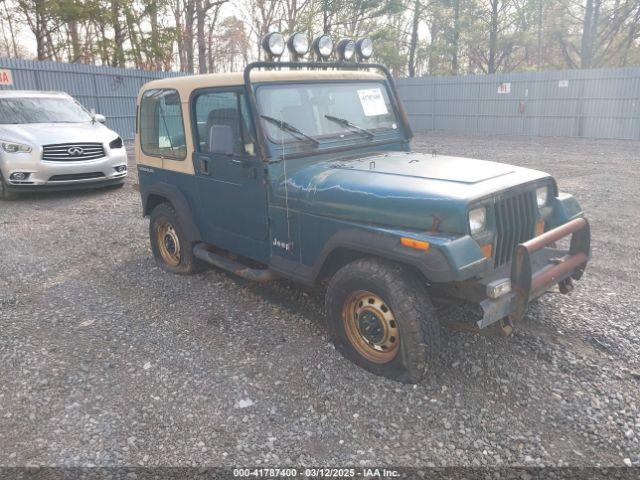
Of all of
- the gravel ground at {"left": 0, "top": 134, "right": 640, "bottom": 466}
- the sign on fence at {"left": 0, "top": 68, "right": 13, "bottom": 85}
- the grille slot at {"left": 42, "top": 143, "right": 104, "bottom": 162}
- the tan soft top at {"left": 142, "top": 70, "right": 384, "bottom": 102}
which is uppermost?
the sign on fence at {"left": 0, "top": 68, "right": 13, "bottom": 85}

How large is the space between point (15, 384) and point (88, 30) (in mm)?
24967

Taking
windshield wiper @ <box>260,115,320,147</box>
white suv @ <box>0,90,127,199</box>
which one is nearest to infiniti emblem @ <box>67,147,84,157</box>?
white suv @ <box>0,90,127,199</box>

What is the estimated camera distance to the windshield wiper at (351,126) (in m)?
4.12

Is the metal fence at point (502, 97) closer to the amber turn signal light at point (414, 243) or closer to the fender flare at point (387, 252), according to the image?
the fender flare at point (387, 252)

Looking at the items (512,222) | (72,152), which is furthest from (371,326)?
(72,152)

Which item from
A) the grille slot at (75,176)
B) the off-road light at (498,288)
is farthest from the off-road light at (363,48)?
the grille slot at (75,176)

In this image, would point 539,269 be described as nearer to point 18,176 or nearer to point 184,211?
point 184,211

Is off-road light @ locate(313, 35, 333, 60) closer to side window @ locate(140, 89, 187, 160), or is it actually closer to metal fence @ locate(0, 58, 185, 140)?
side window @ locate(140, 89, 187, 160)

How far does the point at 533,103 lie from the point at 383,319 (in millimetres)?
17871

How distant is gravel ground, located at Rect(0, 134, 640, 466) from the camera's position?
2691mm

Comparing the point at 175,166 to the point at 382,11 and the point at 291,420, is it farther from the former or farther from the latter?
the point at 382,11

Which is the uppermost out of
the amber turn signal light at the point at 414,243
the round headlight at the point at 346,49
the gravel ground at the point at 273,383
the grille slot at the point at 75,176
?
the round headlight at the point at 346,49

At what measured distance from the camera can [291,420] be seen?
2926 millimetres

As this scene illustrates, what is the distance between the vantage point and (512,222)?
10.7 ft
